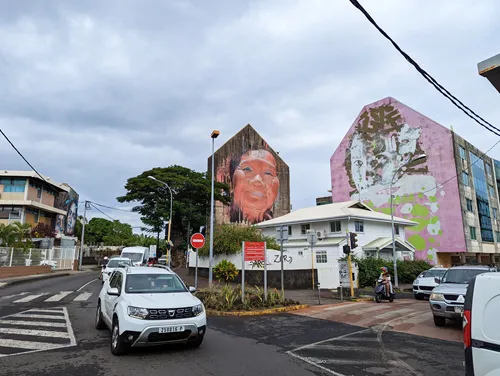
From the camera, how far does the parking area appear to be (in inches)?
363

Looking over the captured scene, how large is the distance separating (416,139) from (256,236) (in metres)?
27.5

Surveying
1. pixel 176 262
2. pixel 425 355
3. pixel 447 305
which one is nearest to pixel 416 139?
pixel 176 262

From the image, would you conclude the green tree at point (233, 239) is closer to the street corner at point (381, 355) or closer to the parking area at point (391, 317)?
the parking area at point (391, 317)

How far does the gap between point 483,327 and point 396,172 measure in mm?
42319

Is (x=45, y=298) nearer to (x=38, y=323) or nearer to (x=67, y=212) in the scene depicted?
(x=38, y=323)

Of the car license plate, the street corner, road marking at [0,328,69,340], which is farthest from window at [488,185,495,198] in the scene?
road marking at [0,328,69,340]

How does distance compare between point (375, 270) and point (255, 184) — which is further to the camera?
point (255, 184)

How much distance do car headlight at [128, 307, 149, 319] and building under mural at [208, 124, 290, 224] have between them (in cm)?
4186

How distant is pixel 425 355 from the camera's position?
6.85 m

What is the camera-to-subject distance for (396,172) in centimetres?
4231

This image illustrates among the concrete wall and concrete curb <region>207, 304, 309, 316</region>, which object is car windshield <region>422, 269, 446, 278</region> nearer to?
concrete curb <region>207, 304, 309, 316</region>

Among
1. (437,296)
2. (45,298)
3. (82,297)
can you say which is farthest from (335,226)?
(45,298)

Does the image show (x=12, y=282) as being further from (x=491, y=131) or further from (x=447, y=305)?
(x=491, y=131)

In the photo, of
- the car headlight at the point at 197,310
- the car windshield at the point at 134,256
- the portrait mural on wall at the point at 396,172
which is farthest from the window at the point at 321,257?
the portrait mural on wall at the point at 396,172
